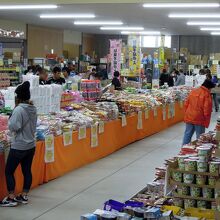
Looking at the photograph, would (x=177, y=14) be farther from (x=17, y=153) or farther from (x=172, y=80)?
(x=17, y=153)

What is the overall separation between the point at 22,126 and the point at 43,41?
17.0m

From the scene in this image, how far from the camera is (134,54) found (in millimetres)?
15625

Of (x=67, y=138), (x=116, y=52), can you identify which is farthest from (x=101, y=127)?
(x=116, y=52)

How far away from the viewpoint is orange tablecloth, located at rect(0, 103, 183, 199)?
6.83m

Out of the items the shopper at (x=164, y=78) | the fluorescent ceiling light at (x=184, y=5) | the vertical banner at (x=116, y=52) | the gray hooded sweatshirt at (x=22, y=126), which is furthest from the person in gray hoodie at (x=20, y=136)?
the shopper at (x=164, y=78)

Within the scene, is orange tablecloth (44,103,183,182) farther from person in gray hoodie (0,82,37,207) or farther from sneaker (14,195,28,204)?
person in gray hoodie (0,82,37,207)

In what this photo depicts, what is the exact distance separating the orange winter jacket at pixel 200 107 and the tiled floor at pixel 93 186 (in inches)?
39.8

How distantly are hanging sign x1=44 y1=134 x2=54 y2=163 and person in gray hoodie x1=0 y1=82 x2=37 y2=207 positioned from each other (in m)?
0.91

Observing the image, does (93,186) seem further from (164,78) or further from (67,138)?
(164,78)

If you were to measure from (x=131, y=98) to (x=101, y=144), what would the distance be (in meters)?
3.05

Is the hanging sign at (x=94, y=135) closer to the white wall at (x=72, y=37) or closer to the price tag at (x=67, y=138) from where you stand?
the price tag at (x=67, y=138)

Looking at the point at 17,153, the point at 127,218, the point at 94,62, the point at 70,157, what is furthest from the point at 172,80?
the point at 127,218

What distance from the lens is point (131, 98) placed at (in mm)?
11883

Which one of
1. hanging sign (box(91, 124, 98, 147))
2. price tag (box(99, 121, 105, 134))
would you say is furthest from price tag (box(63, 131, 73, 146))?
price tag (box(99, 121, 105, 134))
